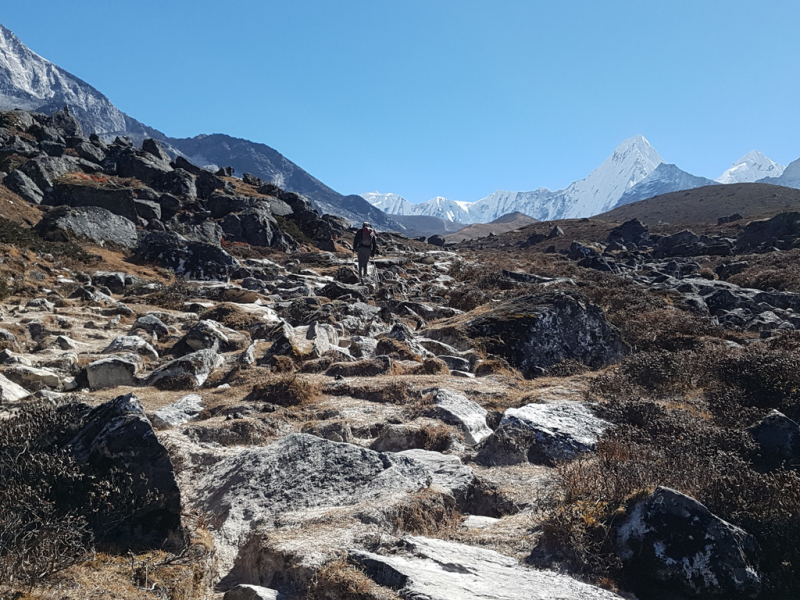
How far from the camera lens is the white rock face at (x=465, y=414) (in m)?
6.32

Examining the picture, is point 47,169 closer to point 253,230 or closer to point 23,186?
point 23,186

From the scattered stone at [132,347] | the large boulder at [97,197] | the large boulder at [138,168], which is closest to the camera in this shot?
the scattered stone at [132,347]

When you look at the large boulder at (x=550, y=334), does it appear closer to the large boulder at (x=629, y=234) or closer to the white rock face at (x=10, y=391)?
the white rock face at (x=10, y=391)

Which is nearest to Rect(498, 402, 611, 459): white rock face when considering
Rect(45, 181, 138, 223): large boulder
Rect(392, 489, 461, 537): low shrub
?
Rect(392, 489, 461, 537): low shrub

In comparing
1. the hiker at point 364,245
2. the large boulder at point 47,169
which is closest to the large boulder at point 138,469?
the hiker at point 364,245

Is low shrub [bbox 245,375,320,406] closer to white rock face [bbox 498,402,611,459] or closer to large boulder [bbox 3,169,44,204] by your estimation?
white rock face [bbox 498,402,611,459]

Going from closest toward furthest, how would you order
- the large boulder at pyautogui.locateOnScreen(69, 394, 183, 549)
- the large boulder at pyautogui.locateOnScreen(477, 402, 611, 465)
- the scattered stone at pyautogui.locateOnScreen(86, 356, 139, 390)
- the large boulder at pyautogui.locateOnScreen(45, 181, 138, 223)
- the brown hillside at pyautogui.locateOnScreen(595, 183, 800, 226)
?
1. the large boulder at pyautogui.locateOnScreen(69, 394, 183, 549)
2. the large boulder at pyautogui.locateOnScreen(477, 402, 611, 465)
3. the scattered stone at pyautogui.locateOnScreen(86, 356, 139, 390)
4. the large boulder at pyautogui.locateOnScreen(45, 181, 138, 223)
5. the brown hillside at pyautogui.locateOnScreen(595, 183, 800, 226)

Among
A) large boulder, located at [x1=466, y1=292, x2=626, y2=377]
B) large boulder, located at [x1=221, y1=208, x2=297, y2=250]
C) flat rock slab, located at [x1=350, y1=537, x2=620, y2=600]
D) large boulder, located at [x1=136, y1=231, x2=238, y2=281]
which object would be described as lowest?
flat rock slab, located at [x1=350, y1=537, x2=620, y2=600]

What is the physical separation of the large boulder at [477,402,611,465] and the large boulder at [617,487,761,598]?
194 centimetres

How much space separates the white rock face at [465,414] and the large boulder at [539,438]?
1.43ft

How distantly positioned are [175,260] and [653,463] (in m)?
22.6

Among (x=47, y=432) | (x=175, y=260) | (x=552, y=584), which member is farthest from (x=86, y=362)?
(x=175, y=260)

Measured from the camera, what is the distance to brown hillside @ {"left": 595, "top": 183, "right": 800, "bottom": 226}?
9195 cm

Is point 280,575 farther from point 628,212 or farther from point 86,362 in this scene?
point 628,212
